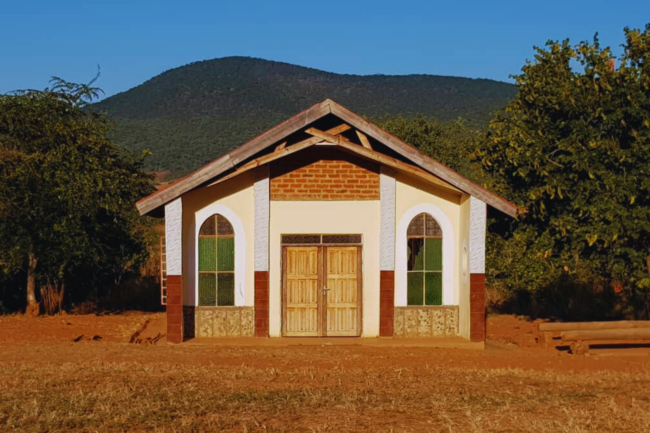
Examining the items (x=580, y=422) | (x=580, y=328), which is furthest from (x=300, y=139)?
(x=580, y=422)

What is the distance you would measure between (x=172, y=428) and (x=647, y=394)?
650cm

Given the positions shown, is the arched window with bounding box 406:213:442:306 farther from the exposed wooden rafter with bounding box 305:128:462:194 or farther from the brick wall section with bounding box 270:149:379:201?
the brick wall section with bounding box 270:149:379:201

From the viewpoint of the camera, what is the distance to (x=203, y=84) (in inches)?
5517

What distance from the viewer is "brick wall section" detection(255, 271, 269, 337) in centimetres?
1891

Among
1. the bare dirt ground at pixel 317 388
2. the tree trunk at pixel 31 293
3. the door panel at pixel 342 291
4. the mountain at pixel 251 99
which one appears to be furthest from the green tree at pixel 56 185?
the mountain at pixel 251 99

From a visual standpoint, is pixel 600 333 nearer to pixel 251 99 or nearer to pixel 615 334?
pixel 615 334

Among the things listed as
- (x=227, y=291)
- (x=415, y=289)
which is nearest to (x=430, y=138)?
(x=415, y=289)

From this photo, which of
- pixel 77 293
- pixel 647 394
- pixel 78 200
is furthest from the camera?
pixel 77 293

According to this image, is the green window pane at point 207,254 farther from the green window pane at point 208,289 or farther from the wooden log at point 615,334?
the wooden log at point 615,334

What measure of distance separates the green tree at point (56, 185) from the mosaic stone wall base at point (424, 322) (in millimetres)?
8460

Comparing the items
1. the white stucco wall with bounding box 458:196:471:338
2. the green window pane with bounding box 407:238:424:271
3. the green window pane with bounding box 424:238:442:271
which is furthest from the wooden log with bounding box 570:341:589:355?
the green window pane with bounding box 407:238:424:271

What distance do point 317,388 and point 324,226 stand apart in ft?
21.0

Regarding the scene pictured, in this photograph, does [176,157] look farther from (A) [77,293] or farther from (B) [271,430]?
(B) [271,430]

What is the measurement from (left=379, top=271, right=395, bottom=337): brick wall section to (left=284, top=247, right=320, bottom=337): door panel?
128cm
